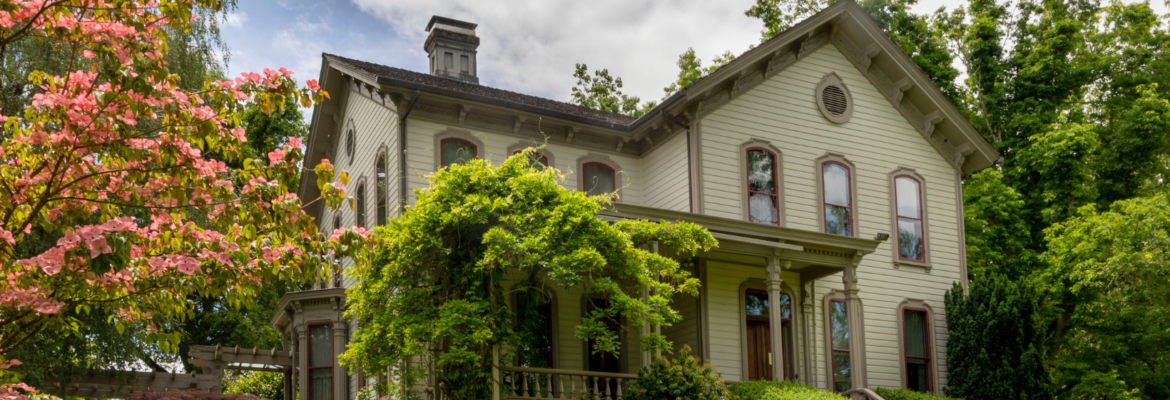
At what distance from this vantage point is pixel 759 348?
65.9 feet

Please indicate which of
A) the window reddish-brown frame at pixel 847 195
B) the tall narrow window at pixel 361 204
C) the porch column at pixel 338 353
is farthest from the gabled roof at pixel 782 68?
the porch column at pixel 338 353

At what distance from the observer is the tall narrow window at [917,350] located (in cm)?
2145

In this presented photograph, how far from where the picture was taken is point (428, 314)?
1497 centimetres

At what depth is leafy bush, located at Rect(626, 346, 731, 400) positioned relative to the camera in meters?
15.4

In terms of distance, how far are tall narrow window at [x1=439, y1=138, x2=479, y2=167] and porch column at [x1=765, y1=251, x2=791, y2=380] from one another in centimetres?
600

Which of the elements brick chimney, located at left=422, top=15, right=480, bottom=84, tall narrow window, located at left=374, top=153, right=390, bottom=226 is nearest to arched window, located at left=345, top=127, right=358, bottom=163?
tall narrow window, located at left=374, top=153, right=390, bottom=226

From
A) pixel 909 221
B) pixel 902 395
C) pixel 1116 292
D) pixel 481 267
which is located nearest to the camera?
pixel 481 267

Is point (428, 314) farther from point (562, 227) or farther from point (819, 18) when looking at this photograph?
point (819, 18)

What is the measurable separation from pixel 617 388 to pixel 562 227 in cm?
307

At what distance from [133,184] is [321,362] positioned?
1317 cm

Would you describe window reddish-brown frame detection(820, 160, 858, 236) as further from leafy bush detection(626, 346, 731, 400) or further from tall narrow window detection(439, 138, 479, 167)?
tall narrow window detection(439, 138, 479, 167)

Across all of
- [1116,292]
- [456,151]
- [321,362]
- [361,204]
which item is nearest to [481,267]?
[456,151]

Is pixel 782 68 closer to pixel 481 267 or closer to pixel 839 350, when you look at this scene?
pixel 839 350

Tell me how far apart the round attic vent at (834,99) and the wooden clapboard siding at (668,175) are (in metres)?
3.58
